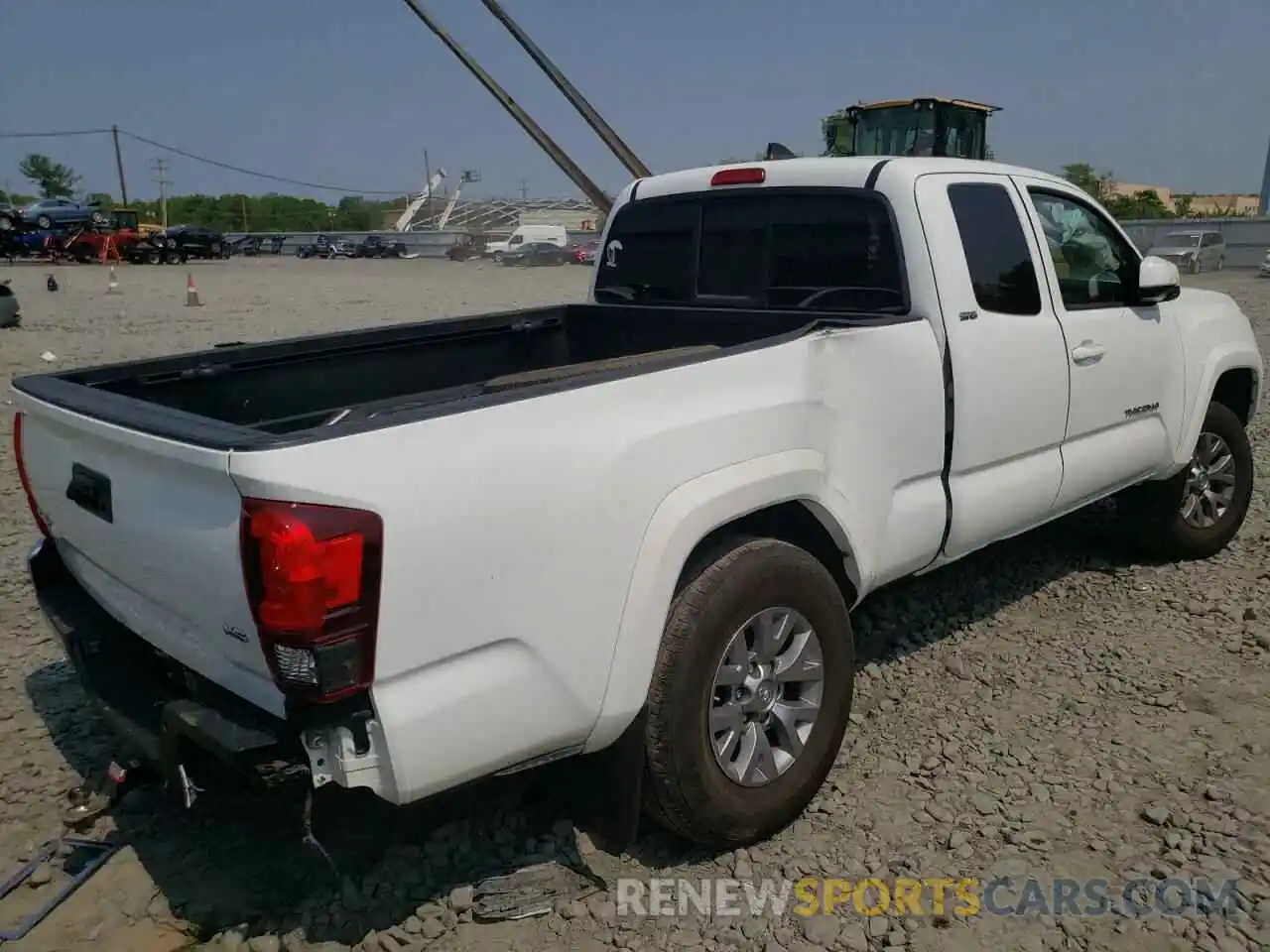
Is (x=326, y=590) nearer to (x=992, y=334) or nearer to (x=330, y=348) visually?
(x=330, y=348)

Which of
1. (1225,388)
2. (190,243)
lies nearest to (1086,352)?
(1225,388)

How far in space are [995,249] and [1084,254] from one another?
2.66 ft

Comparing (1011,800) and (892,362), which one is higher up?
(892,362)

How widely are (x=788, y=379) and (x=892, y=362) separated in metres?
0.51

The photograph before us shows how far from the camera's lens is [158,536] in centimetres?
231

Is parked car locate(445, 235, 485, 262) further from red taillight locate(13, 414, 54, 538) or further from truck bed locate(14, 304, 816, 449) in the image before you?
red taillight locate(13, 414, 54, 538)

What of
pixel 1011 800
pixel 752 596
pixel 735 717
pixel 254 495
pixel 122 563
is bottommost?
pixel 1011 800

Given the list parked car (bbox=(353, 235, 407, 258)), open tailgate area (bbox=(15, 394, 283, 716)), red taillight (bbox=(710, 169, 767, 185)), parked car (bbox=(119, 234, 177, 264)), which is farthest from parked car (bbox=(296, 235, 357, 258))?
open tailgate area (bbox=(15, 394, 283, 716))

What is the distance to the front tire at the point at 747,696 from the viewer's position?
261cm

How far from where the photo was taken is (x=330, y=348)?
3.82m

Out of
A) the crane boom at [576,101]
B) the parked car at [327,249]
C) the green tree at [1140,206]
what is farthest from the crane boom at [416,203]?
the crane boom at [576,101]

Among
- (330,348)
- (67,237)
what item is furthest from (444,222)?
(330,348)

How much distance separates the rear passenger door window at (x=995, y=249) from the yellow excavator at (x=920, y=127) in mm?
14605

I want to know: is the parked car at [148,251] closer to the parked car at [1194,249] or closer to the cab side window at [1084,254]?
the parked car at [1194,249]
